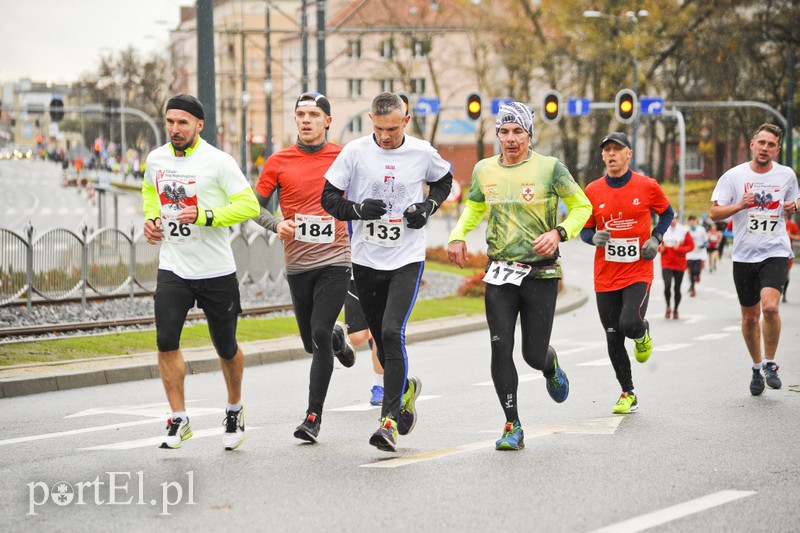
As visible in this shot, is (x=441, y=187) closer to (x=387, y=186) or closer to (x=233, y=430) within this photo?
(x=387, y=186)

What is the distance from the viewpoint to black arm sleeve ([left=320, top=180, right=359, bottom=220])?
24.9ft

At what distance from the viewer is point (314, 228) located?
8.19 m

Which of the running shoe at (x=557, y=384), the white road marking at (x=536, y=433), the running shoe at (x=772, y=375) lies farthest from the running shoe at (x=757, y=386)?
the running shoe at (x=557, y=384)

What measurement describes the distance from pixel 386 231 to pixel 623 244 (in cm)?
226

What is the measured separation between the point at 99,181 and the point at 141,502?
28.5m

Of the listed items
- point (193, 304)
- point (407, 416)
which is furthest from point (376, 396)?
point (193, 304)

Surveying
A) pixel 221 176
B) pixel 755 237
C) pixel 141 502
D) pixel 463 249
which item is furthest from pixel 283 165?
pixel 755 237

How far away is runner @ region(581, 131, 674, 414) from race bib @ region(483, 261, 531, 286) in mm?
1551

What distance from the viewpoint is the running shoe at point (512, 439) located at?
24.5ft

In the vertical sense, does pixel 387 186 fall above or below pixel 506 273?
above

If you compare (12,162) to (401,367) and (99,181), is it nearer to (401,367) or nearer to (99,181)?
(99,181)

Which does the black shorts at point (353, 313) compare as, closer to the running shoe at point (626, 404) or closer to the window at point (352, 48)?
the running shoe at point (626, 404)

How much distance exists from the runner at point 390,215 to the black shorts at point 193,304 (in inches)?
30.1

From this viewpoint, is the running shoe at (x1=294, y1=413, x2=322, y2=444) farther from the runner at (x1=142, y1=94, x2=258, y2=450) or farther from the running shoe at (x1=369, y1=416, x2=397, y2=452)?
the running shoe at (x1=369, y1=416, x2=397, y2=452)
